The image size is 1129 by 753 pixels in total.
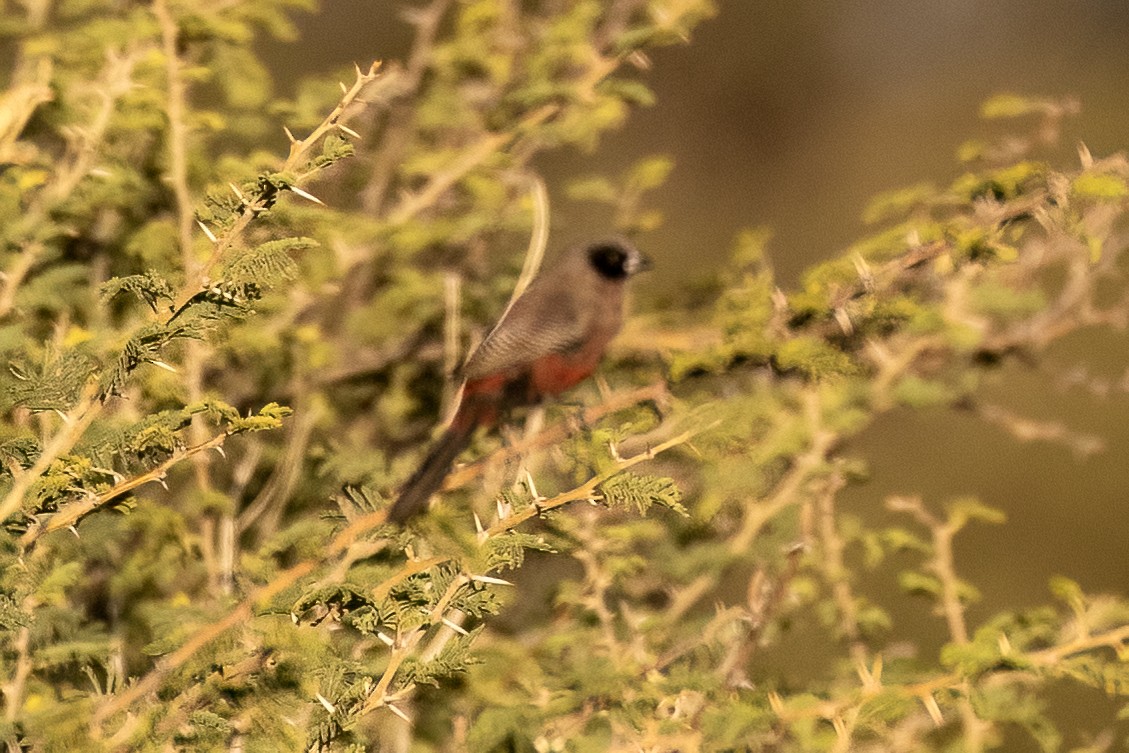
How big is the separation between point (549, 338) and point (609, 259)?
2.33ft

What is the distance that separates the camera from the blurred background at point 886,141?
10914 mm

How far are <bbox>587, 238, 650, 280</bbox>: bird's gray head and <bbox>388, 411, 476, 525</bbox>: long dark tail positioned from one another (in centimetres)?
144

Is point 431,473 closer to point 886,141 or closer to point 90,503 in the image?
point 90,503

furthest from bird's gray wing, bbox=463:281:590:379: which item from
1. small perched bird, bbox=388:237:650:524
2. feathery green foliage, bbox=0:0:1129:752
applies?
feathery green foliage, bbox=0:0:1129:752

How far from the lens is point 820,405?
10.9 feet

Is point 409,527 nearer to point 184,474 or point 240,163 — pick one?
point 240,163

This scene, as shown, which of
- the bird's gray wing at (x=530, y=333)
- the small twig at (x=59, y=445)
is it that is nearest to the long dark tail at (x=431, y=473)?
the bird's gray wing at (x=530, y=333)

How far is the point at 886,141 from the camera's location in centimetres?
1516

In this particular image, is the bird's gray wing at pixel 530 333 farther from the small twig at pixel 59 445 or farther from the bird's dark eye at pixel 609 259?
the small twig at pixel 59 445

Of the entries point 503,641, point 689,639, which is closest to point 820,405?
point 689,639

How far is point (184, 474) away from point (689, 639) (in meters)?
1.37

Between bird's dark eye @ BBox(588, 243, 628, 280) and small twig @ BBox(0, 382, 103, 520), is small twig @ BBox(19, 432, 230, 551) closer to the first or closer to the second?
small twig @ BBox(0, 382, 103, 520)

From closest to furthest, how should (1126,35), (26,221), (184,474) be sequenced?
1. (26,221)
2. (184,474)
3. (1126,35)

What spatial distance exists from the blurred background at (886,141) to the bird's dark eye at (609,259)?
5238mm
